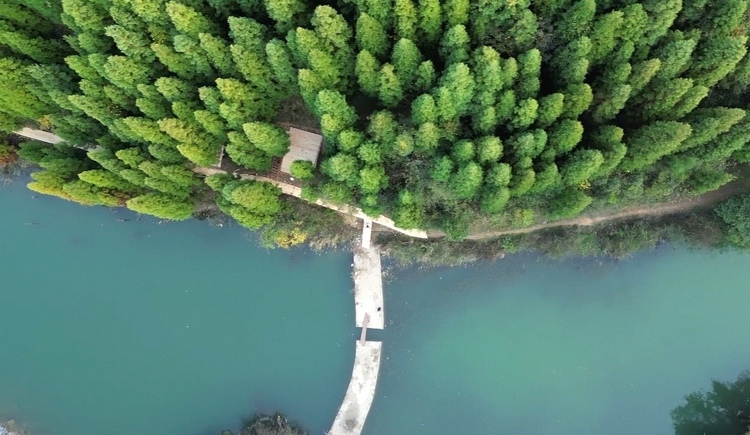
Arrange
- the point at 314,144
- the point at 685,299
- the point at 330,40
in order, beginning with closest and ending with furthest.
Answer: the point at 330,40
the point at 314,144
the point at 685,299

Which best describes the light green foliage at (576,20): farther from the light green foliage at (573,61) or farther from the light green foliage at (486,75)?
the light green foliage at (486,75)

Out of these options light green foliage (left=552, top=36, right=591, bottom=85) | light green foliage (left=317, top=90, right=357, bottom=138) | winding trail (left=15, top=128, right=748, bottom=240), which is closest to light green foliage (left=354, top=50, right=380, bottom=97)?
light green foliage (left=317, top=90, right=357, bottom=138)

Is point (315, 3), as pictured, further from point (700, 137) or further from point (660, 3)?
point (700, 137)

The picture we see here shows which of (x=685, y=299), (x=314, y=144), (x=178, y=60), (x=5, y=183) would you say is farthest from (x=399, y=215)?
(x=5, y=183)

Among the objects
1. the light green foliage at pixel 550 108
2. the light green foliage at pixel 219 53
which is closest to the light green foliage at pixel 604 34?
the light green foliage at pixel 550 108

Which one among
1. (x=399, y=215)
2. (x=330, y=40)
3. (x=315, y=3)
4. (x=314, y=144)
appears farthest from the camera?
(x=314, y=144)

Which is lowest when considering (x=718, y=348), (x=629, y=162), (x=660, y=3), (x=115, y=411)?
(x=115, y=411)

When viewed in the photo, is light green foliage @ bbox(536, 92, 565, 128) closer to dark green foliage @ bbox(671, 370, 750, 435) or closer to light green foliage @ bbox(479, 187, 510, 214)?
light green foliage @ bbox(479, 187, 510, 214)
